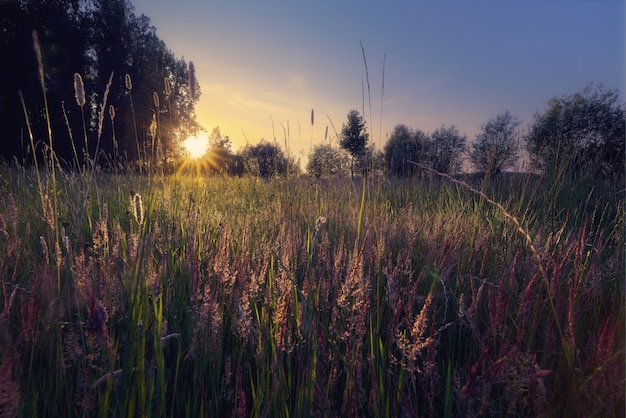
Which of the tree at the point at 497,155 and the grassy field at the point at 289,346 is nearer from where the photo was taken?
the grassy field at the point at 289,346

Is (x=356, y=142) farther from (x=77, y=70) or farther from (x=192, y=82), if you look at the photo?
(x=77, y=70)

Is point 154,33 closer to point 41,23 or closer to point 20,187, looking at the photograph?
point 41,23

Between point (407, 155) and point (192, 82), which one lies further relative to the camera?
point (407, 155)

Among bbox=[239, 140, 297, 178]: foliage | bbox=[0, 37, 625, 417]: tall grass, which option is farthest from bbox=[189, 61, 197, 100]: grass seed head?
bbox=[239, 140, 297, 178]: foliage

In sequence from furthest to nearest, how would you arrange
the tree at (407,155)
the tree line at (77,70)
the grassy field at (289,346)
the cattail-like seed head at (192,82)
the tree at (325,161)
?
the tree line at (77,70), the tree at (325,161), the tree at (407,155), the cattail-like seed head at (192,82), the grassy field at (289,346)

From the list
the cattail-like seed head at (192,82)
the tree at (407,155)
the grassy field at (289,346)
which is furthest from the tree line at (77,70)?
the grassy field at (289,346)

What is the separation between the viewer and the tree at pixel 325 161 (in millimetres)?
5078

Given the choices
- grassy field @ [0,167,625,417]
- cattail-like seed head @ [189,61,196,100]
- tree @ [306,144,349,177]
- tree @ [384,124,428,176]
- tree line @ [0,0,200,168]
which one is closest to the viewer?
grassy field @ [0,167,625,417]

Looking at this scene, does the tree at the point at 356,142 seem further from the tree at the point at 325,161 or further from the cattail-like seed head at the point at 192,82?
the cattail-like seed head at the point at 192,82

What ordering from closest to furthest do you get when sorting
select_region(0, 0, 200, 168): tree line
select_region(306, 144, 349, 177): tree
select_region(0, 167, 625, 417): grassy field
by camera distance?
select_region(0, 167, 625, 417): grassy field
select_region(306, 144, 349, 177): tree
select_region(0, 0, 200, 168): tree line

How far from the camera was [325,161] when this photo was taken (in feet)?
16.8

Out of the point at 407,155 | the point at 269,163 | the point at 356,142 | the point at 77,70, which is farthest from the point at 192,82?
the point at 77,70

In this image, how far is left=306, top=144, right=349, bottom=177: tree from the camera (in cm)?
508

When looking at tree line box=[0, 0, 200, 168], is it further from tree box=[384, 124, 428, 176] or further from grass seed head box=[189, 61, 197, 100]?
grass seed head box=[189, 61, 197, 100]
